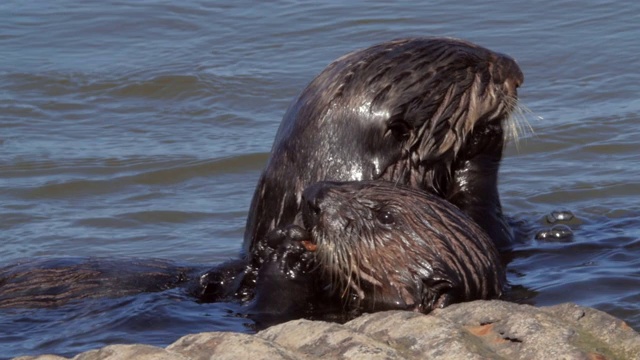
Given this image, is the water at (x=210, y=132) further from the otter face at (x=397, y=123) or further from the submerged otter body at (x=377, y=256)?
the otter face at (x=397, y=123)

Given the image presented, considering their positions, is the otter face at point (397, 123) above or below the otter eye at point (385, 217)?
above

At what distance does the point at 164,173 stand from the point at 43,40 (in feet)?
13.2

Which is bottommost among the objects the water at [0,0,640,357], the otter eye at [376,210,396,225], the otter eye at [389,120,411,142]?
the water at [0,0,640,357]

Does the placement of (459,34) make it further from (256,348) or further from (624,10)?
(256,348)

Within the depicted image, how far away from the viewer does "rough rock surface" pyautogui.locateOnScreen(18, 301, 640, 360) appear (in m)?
3.86

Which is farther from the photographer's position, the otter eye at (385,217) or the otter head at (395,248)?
the otter eye at (385,217)

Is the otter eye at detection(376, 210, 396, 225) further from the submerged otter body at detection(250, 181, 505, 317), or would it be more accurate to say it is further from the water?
the water

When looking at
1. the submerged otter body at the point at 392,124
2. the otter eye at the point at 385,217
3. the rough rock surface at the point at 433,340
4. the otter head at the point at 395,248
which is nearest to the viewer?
the rough rock surface at the point at 433,340

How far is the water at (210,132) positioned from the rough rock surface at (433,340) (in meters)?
1.63

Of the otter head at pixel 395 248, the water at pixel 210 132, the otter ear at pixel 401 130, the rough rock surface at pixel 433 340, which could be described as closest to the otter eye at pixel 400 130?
the otter ear at pixel 401 130

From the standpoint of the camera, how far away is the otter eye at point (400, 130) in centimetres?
627

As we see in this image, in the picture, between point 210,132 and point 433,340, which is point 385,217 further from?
point 210,132

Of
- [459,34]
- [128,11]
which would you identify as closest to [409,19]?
[459,34]

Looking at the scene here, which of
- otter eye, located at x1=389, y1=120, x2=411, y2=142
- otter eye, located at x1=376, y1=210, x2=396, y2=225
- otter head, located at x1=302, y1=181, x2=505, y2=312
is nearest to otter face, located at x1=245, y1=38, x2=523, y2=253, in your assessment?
otter eye, located at x1=389, y1=120, x2=411, y2=142
